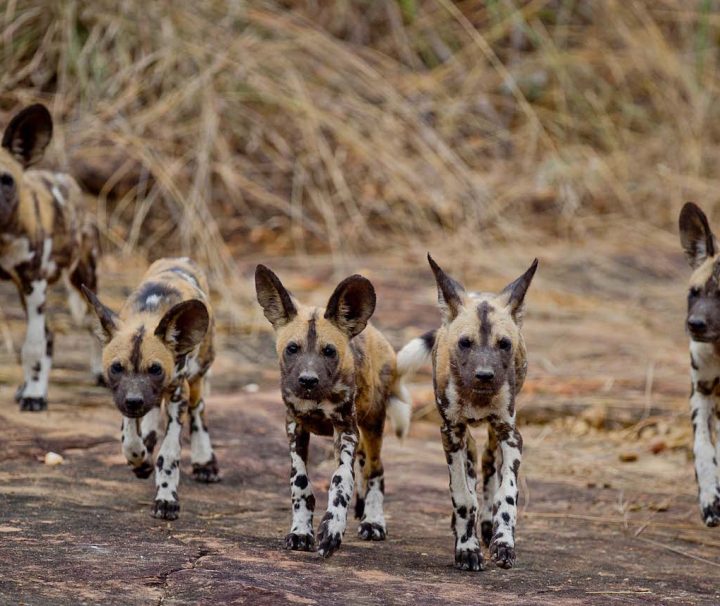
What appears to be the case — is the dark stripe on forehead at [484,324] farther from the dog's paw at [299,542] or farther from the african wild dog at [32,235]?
the african wild dog at [32,235]

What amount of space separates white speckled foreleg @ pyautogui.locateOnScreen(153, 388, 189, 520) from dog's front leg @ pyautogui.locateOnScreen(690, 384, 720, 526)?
226cm

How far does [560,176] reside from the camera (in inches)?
471

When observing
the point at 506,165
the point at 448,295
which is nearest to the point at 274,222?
the point at 506,165

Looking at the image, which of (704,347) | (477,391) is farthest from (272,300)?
(704,347)

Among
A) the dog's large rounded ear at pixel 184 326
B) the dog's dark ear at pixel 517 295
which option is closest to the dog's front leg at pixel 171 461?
the dog's large rounded ear at pixel 184 326

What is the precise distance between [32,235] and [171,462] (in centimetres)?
209

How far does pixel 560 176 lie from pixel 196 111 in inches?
139

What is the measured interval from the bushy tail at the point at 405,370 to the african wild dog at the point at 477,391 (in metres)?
0.29

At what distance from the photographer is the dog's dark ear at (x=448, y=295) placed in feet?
16.0

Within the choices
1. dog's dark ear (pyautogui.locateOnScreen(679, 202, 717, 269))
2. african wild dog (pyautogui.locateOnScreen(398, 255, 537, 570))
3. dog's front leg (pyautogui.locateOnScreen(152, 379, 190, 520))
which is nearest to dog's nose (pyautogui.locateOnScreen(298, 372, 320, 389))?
african wild dog (pyautogui.locateOnScreen(398, 255, 537, 570))

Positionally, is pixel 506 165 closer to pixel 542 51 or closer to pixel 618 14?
pixel 542 51

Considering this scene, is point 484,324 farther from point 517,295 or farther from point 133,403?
point 133,403

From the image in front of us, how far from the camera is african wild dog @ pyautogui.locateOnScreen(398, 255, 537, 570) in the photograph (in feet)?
15.3

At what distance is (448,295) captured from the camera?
194 inches
